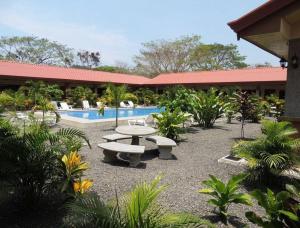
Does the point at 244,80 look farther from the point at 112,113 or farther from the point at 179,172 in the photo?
the point at 179,172

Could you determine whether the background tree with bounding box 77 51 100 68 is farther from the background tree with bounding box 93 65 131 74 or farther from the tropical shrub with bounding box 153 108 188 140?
the tropical shrub with bounding box 153 108 188 140

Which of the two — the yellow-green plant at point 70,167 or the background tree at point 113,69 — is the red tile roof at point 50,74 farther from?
the yellow-green plant at point 70,167

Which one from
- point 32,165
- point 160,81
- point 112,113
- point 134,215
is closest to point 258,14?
point 134,215

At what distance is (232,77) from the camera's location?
2666 centimetres

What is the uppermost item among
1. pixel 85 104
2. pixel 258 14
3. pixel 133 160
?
pixel 258 14

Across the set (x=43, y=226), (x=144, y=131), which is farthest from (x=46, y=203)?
(x=144, y=131)

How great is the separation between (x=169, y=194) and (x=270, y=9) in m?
4.54

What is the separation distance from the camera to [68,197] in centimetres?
405

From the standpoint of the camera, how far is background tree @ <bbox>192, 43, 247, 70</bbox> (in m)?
43.0

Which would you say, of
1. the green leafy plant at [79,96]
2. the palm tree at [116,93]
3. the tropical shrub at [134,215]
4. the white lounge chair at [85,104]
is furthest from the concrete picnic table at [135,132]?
the green leafy plant at [79,96]

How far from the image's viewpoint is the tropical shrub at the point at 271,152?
4957 mm

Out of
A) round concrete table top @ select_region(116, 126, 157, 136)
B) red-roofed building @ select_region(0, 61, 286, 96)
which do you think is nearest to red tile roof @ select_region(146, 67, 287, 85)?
red-roofed building @ select_region(0, 61, 286, 96)

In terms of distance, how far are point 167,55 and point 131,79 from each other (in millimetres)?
14724

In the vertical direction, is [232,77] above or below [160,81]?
above
